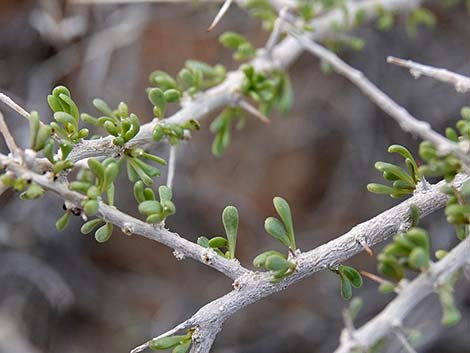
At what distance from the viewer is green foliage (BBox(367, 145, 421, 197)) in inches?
41.4

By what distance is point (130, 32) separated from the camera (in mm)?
2609

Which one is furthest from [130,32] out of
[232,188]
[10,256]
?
[10,256]

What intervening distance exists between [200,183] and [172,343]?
173cm

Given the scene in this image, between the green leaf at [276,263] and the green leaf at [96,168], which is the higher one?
the green leaf at [96,168]

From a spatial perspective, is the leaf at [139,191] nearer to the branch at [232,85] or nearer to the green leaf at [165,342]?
the branch at [232,85]

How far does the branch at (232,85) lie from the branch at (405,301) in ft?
1.95

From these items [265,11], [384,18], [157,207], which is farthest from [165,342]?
[384,18]

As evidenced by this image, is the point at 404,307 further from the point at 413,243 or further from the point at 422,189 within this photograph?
the point at 422,189

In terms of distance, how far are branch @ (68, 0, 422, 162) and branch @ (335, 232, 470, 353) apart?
1.95 feet

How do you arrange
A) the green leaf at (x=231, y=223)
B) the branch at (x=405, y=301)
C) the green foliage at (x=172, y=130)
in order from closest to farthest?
the branch at (x=405, y=301), the green leaf at (x=231, y=223), the green foliage at (x=172, y=130)

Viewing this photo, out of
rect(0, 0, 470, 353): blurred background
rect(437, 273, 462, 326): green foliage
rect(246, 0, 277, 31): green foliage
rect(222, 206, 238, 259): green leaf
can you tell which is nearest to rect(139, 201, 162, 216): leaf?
rect(222, 206, 238, 259): green leaf

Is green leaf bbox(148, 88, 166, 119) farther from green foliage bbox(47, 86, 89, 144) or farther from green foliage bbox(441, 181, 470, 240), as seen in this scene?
green foliage bbox(441, 181, 470, 240)

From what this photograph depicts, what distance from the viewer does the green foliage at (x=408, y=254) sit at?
793 millimetres

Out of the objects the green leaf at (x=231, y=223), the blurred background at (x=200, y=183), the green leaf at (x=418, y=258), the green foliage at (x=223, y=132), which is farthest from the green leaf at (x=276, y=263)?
the blurred background at (x=200, y=183)
